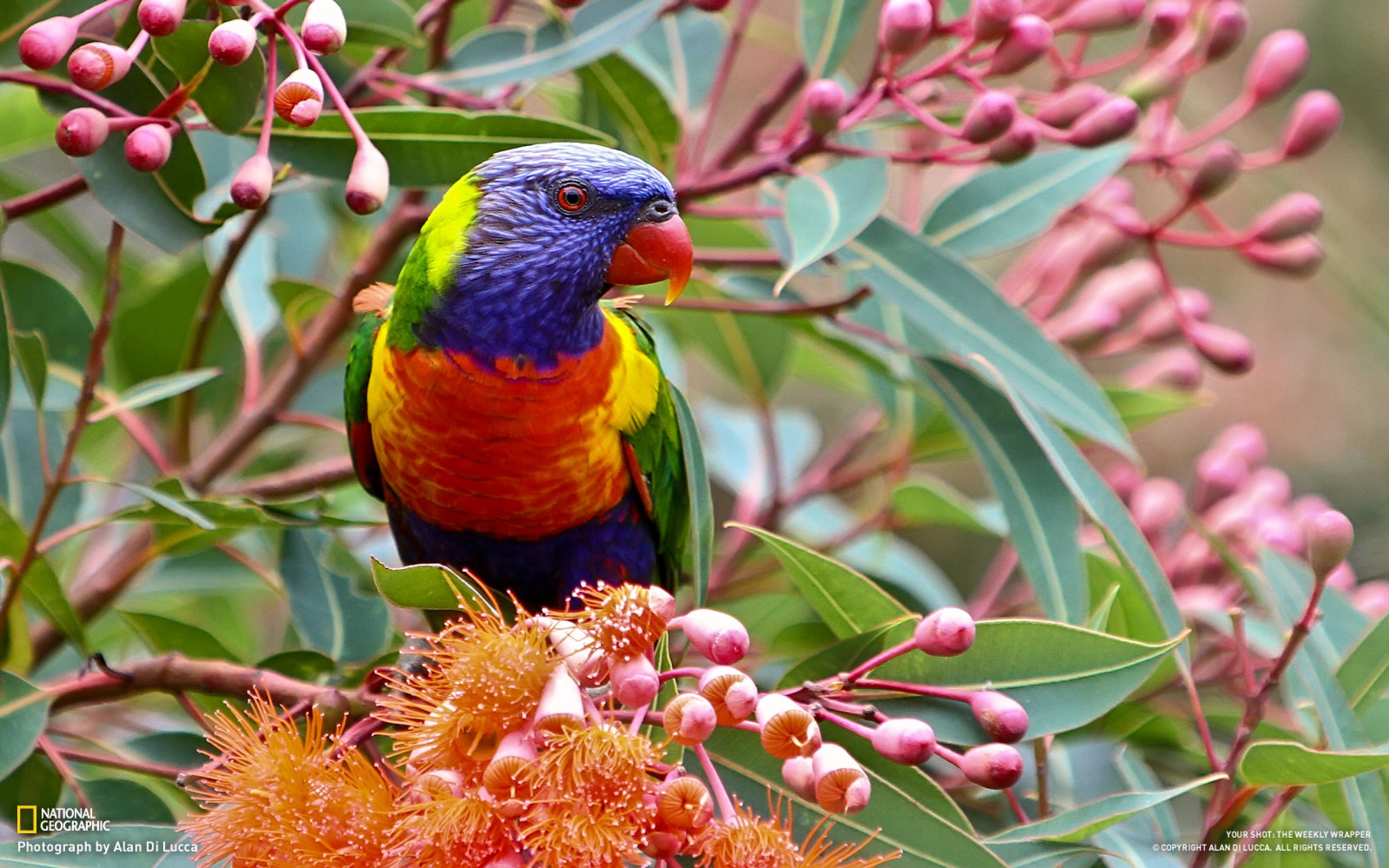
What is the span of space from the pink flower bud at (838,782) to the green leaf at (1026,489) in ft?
1.86

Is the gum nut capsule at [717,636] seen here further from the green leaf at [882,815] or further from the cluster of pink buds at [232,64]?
the cluster of pink buds at [232,64]

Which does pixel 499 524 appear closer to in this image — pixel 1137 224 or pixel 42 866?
pixel 42 866

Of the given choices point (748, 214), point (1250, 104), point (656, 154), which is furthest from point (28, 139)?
point (1250, 104)

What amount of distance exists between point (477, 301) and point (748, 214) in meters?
0.44

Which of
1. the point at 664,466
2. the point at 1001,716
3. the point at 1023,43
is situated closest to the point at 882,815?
the point at 1001,716

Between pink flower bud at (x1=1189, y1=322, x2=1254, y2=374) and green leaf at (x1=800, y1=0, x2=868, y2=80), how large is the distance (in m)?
0.72

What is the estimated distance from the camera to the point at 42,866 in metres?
1.12

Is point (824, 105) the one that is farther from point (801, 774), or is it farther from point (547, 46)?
point (801, 774)

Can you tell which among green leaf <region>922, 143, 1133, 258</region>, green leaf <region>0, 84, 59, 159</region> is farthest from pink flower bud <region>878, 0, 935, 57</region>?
green leaf <region>0, 84, 59, 159</region>

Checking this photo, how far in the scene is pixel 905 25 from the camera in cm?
130

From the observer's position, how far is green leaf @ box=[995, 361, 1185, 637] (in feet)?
4.24

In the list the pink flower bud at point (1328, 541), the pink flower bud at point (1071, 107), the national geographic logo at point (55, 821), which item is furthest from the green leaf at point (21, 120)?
the pink flower bud at point (1328, 541)

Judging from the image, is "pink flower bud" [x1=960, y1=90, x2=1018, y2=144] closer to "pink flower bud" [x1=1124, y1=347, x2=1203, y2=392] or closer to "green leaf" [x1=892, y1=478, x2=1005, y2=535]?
"green leaf" [x1=892, y1=478, x2=1005, y2=535]

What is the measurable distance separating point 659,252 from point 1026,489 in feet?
1.86
